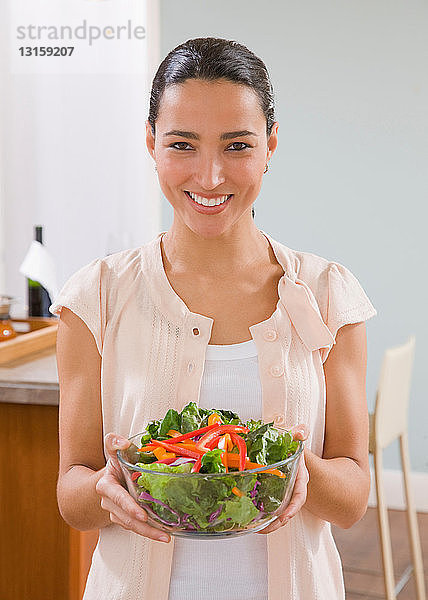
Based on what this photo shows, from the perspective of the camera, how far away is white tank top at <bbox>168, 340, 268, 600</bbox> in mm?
1188

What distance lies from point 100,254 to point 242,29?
130cm

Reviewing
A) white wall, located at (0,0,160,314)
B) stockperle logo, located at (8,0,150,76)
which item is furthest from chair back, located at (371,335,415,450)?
stockperle logo, located at (8,0,150,76)

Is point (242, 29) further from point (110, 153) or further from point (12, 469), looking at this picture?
point (12, 469)

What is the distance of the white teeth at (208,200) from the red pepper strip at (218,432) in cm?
31

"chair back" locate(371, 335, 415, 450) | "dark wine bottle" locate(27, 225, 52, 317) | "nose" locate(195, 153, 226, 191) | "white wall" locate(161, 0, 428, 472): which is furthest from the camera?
"white wall" locate(161, 0, 428, 472)

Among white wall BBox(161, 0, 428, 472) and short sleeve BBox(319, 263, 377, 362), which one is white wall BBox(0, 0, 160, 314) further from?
short sleeve BBox(319, 263, 377, 362)

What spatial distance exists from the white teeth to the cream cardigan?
16 centimetres

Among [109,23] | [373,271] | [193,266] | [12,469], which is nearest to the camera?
[193,266]

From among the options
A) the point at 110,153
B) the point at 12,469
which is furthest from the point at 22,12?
the point at 12,469

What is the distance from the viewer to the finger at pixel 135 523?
1002mm

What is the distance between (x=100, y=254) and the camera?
4414 mm

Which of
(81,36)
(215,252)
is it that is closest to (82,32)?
(81,36)

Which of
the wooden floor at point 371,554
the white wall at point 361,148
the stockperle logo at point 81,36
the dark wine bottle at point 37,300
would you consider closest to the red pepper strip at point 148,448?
the dark wine bottle at point 37,300

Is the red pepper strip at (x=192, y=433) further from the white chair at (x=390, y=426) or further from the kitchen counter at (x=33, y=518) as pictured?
the white chair at (x=390, y=426)
